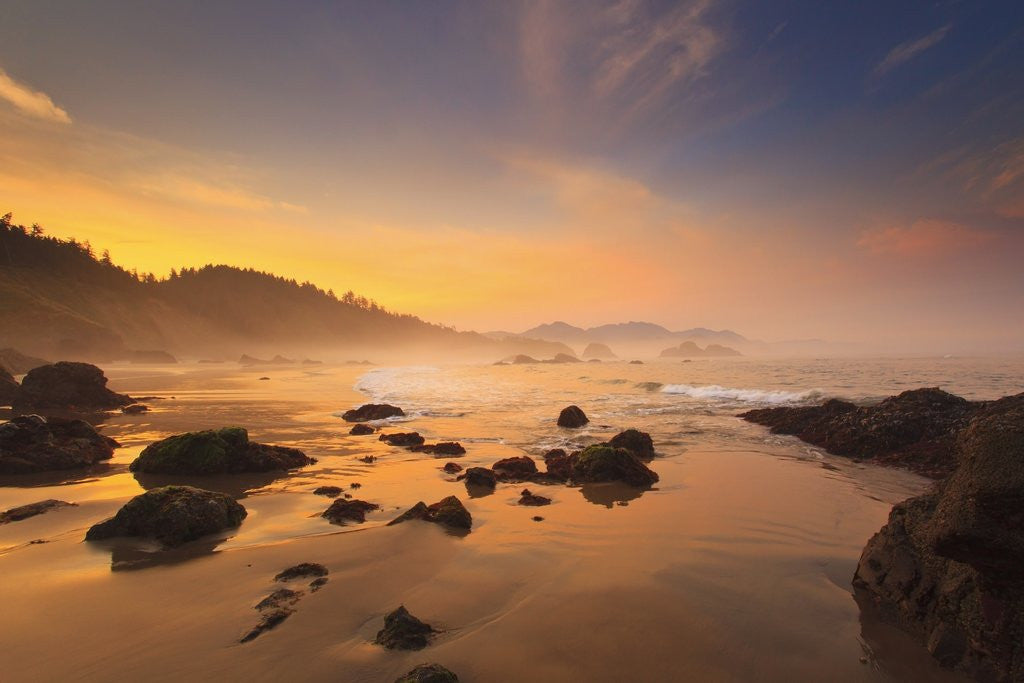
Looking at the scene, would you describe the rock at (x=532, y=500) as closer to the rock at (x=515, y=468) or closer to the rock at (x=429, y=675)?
the rock at (x=515, y=468)

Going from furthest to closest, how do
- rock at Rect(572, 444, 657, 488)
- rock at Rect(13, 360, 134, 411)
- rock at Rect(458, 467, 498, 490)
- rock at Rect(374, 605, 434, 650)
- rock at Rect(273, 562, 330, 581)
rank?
rock at Rect(13, 360, 134, 411)
rock at Rect(572, 444, 657, 488)
rock at Rect(458, 467, 498, 490)
rock at Rect(273, 562, 330, 581)
rock at Rect(374, 605, 434, 650)

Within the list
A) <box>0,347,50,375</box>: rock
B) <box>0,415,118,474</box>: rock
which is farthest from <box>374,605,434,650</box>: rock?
<box>0,347,50,375</box>: rock

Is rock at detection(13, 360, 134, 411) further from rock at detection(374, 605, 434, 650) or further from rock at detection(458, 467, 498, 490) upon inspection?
rock at detection(374, 605, 434, 650)

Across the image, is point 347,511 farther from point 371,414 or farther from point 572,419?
point 371,414

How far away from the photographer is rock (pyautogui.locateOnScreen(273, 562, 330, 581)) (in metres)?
4.68

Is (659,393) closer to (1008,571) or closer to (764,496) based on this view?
(764,496)

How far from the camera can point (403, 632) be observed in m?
3.59

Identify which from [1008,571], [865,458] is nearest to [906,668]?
[1008,571]

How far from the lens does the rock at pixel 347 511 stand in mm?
6396

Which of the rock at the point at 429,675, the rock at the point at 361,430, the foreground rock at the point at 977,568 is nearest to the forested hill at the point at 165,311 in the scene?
the rock at the point at 361,430

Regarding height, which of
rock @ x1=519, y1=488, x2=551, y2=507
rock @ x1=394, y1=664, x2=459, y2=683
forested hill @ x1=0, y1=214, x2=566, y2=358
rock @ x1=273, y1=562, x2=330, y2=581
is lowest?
rock @ x1=519, y1=488, x2=551, y2=507

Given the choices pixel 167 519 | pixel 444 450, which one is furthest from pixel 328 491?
pixel 444 450

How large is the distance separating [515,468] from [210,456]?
20.5 feet

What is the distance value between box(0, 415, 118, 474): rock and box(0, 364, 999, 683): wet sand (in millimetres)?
629
